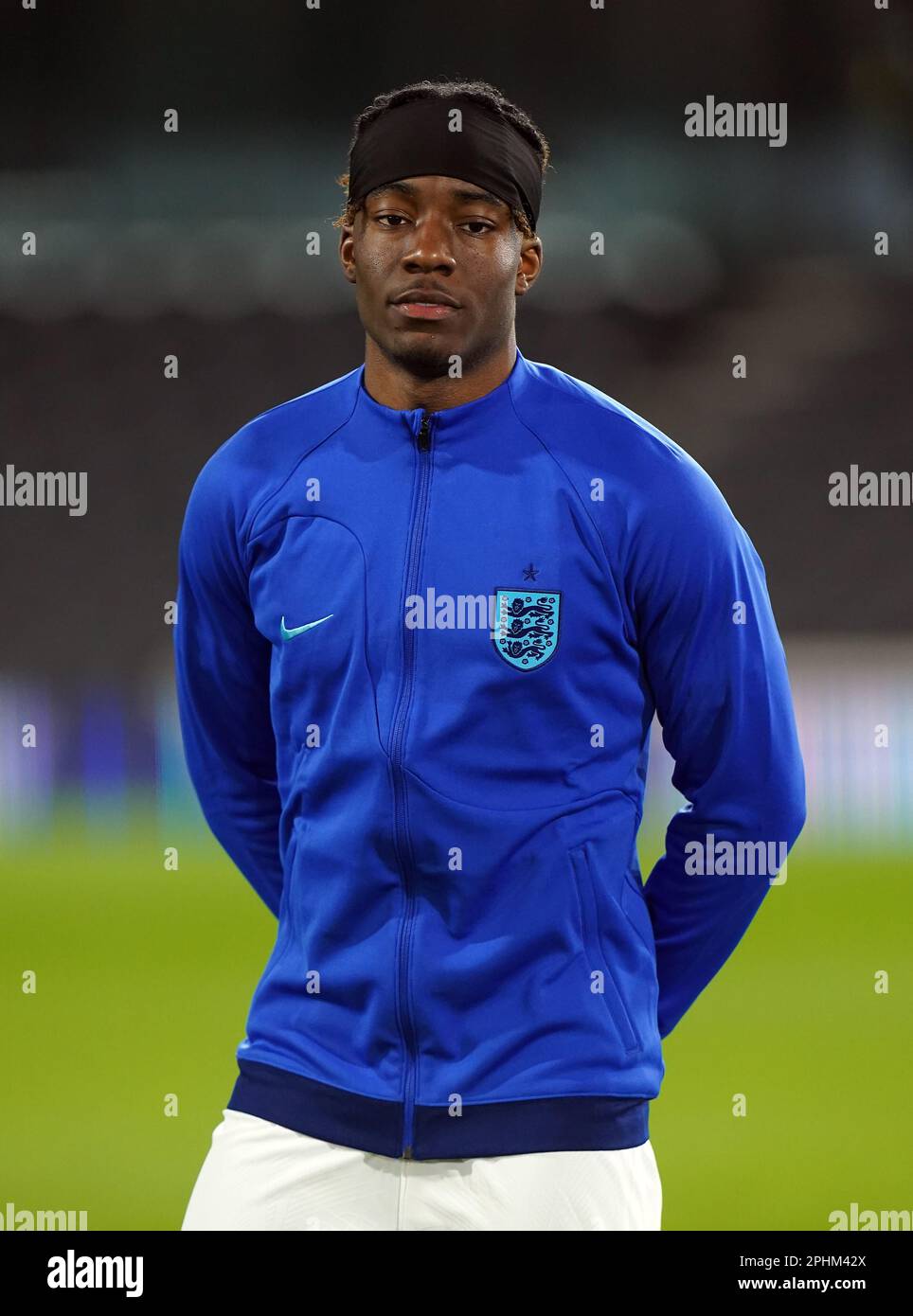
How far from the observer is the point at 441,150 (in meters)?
1.49

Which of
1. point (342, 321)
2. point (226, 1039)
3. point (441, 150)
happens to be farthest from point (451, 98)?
point (342, 321)

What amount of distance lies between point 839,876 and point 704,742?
4.10m

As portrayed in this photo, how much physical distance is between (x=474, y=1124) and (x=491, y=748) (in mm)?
304

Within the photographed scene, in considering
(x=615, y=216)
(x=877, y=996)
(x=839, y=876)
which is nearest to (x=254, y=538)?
(x=877, y=996)

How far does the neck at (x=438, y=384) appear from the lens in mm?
1496

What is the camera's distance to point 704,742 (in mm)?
1491

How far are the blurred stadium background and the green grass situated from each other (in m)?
0.03

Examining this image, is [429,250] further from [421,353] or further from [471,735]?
[471,735]

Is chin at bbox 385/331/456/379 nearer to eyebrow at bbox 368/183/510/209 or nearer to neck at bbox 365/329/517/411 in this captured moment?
neck at bbox 365/329/517/411

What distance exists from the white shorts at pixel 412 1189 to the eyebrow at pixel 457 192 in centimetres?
82

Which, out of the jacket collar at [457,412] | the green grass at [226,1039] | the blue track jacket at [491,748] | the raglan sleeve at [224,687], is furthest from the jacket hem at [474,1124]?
the green grass at [226,1039]

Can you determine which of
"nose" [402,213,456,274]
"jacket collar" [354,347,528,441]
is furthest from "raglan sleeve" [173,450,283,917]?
"nose" [402,213,456,274]

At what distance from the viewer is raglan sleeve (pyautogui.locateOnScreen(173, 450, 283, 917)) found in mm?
1574

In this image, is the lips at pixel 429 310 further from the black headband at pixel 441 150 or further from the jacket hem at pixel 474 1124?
the jacket hem at pixel 474 1124
